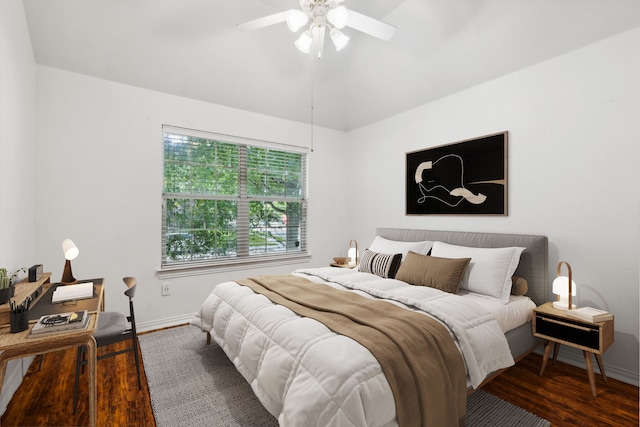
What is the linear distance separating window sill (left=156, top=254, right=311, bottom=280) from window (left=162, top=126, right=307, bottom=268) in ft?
0.10

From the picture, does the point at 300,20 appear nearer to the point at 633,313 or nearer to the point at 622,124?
the point at 622,124

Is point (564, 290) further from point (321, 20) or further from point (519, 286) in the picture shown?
point (321, 20)

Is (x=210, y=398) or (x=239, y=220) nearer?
(x=210, y=398)

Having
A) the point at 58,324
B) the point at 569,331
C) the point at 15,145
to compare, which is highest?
the point at 15,145

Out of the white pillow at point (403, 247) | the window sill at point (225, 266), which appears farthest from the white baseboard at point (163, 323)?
the white pillow at point (403, 247)

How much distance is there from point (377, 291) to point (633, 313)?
1913 millimetres

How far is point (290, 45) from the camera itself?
3.46 m

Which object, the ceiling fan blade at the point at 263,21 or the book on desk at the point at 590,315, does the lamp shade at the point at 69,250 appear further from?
the book on desk at the point at 590,315

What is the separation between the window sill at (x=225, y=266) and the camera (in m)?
3.52

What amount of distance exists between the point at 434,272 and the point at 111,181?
3310 millimetres

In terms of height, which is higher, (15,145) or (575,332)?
(15,145)

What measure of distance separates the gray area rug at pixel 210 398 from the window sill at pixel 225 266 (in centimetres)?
91

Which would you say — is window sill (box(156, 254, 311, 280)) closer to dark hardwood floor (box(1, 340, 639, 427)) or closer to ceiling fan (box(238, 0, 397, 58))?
dark hardwood floor (box(1, 340, 639, 427))

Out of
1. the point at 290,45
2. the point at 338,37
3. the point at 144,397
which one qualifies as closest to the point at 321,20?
the point at 338,37
